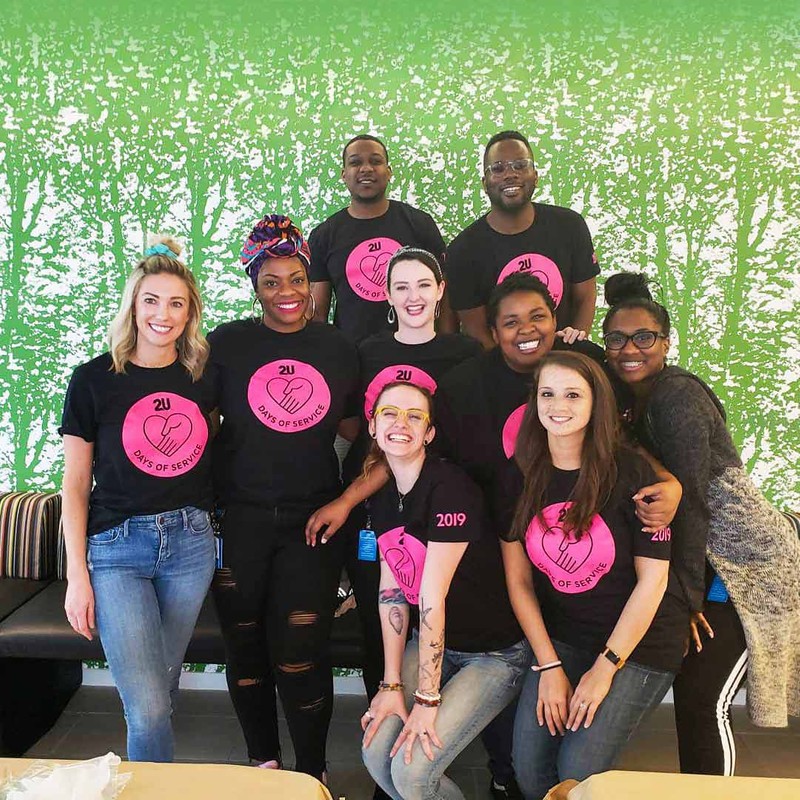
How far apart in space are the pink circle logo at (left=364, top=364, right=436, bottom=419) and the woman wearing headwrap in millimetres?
89

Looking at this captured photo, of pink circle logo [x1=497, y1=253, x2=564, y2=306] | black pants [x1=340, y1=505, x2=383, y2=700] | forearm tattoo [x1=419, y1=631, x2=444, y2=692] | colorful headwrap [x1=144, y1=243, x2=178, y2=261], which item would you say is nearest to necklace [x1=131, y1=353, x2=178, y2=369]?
colorful headwrap [x1=144, y1=243, x2=178, y2=261]

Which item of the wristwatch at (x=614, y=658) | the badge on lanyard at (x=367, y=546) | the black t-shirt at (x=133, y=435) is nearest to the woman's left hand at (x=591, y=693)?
the wristwatch at (x=614, y=658)

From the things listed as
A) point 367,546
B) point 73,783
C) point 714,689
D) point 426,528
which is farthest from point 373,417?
point 714,689

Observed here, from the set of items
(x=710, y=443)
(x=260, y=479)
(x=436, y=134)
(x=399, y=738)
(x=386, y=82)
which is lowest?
(x=399, y=738)

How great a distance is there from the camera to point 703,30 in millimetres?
2963

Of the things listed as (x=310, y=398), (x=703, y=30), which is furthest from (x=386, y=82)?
(x=310, y=398)

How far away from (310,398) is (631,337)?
0.95 m

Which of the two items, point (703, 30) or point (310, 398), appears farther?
point (703, 30)

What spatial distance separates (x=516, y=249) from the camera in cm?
264

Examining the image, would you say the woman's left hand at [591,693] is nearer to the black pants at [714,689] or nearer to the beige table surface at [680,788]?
the black pants at [714,689]

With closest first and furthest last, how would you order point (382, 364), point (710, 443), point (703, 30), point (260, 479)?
point (710, 443) → point (260, 479) → point (382, 364) → point (703, 30)

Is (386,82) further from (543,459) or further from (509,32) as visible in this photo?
(543,459)

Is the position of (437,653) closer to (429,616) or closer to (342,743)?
(429,616)

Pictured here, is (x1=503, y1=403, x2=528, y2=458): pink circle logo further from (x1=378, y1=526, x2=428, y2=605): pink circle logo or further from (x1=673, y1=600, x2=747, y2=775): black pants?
(x1=673, y1=600, x2=747, y2=775): black pants
